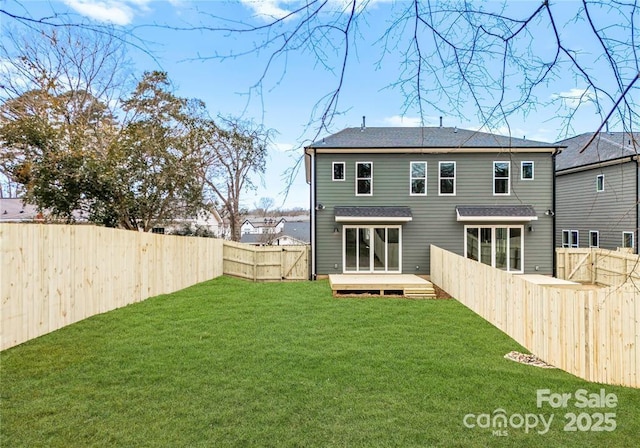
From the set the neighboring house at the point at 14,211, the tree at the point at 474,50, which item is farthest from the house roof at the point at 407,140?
the neighboring house at the point at 14,211

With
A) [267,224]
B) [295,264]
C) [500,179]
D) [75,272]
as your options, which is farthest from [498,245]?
[267,224]

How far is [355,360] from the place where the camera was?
16.0 ft

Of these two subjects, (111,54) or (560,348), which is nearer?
(560,348)

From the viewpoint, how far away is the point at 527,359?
5191 mm

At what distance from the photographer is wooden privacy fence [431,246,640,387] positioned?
167 inches

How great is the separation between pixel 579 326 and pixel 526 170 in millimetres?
10086

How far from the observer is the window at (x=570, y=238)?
1717 centimetres

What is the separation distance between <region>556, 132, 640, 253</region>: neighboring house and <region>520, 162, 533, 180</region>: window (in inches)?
82.9

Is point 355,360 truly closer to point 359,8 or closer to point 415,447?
point 415,447

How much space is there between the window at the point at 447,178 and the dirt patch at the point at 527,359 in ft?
28.3

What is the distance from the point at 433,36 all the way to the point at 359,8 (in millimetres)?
463

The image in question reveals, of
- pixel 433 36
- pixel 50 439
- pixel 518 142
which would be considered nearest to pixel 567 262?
pixel 518 142

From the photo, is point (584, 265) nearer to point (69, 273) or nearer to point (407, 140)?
point (407, 140)

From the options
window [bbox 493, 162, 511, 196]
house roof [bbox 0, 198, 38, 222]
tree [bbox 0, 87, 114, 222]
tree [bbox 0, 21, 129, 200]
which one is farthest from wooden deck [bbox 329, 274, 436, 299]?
house roof [bbox 0, 198, 38, 222]
